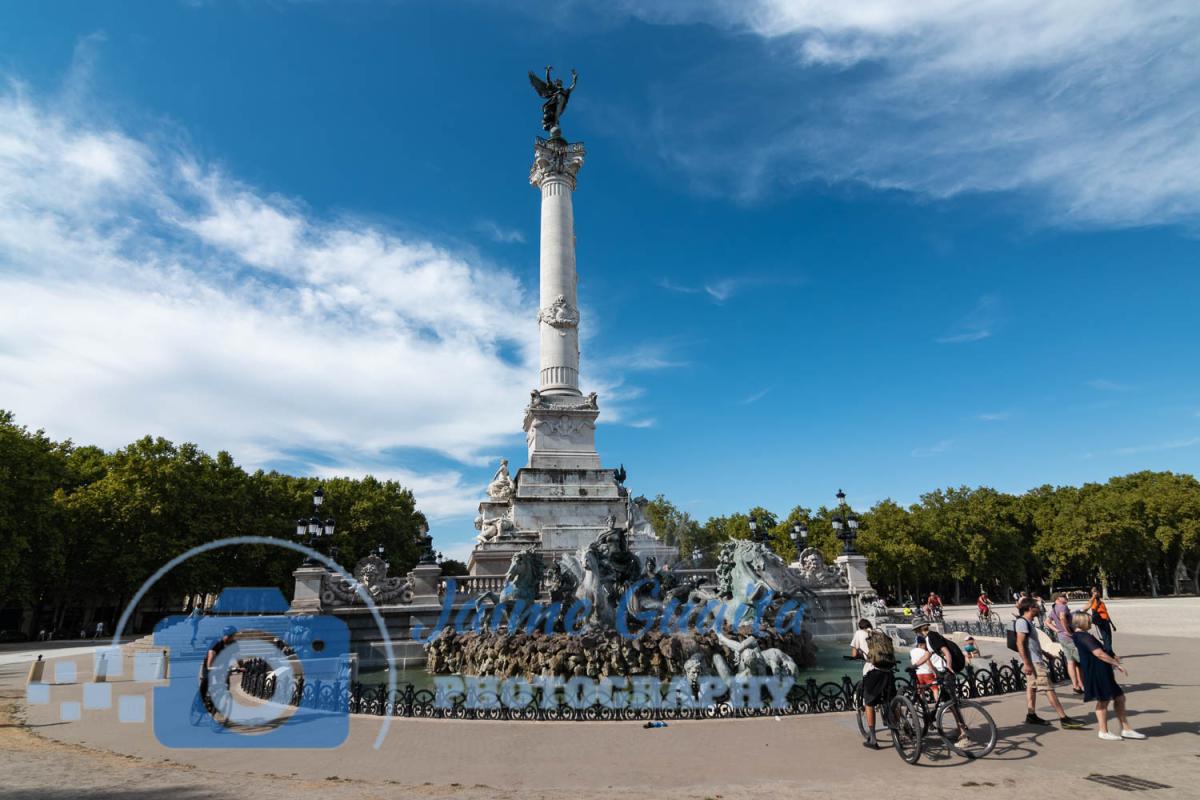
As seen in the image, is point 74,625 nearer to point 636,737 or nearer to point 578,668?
point 578,668

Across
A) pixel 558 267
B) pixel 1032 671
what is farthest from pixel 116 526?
pixel 1032 671

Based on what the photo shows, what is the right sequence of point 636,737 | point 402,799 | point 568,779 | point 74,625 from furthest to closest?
1. point 74,625
2. point 636,737
3. point 568,779
4. point 402,799

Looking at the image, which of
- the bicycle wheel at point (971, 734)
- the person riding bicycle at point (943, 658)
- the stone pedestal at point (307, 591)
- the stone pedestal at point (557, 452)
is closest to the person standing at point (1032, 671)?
the bicycle wheel at point (971, 734)

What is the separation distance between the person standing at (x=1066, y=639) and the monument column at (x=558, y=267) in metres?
27.5

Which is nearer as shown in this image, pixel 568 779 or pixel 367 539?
pixel 568 779

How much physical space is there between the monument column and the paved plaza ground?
1080 inches

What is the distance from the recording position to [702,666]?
46.9ft

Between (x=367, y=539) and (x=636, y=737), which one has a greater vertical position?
(x=367, y=539)

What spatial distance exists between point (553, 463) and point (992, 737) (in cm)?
2795

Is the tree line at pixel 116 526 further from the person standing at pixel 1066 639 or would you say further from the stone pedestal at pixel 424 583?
the person standing at pixel 1066 639

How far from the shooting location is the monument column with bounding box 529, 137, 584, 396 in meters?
37.8

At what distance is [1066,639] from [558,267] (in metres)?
31.9

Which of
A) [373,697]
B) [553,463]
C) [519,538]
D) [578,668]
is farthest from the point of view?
[553,463]

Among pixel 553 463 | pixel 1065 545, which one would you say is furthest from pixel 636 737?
pixel 1065 545
